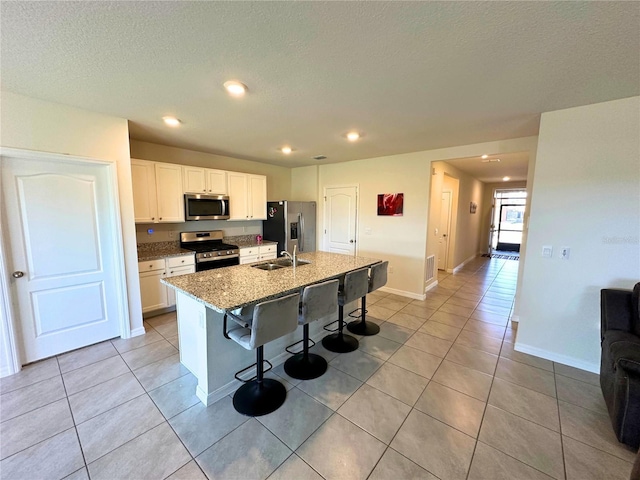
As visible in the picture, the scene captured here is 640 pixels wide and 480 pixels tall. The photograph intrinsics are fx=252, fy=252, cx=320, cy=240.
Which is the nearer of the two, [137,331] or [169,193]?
[137,331]

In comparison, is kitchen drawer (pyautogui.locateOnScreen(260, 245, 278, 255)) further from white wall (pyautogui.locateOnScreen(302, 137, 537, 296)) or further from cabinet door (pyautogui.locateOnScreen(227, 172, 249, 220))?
white wall (pyautogui.locateOnScreen(302, 137, 537, 296))

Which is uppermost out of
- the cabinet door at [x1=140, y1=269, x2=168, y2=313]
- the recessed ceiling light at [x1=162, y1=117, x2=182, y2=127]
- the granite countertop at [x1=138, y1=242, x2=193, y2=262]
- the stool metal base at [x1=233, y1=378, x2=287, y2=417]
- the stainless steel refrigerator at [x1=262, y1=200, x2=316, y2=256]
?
the recessed ceiling light at [x1=162, y1=117, x2=182, y2=127]

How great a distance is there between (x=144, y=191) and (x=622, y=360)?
5135 millimetres

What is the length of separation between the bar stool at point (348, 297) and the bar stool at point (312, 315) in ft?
0.94

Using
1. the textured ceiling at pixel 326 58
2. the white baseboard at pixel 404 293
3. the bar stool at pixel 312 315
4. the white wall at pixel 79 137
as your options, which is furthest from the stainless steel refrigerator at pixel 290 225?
the bar stool at pixel 312 315

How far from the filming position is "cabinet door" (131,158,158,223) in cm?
348

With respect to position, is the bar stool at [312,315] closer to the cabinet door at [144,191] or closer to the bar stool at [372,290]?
the bar stool at [372,290]

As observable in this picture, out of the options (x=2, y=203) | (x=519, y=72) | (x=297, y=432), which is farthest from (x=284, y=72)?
(x=2, y=203)

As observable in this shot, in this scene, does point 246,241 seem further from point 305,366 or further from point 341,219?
point 305,366

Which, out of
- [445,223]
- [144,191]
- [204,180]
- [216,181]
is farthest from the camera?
[445,223]

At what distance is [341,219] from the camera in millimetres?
5477

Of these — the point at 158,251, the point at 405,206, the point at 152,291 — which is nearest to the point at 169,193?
the point at 158,251

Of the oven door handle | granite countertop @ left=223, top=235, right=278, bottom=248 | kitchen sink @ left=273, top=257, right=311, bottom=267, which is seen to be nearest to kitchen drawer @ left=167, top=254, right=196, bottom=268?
the oven door handle

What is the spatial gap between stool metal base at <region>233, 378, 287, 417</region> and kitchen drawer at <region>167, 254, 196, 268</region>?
7.39ft
